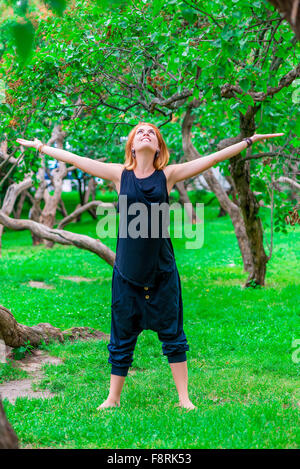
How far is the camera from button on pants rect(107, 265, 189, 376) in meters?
4.32

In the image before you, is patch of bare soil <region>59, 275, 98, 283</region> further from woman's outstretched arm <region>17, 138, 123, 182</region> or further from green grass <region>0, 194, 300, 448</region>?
woman's outstretched arm <region>17, 138, 123, 182</region>

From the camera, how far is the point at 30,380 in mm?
5637

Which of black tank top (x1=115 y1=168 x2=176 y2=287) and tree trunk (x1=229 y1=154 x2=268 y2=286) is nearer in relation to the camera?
black tank top (x1=115 y1=168 x2=176 y2=287)

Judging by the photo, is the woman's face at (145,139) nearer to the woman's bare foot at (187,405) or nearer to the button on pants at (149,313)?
the button on pants at (149,313)

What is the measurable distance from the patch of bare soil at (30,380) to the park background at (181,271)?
35 millimetres

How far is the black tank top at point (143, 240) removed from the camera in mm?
4266

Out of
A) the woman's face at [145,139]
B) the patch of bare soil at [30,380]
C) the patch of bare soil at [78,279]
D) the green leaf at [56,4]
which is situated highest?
the green leaf at [56,4]

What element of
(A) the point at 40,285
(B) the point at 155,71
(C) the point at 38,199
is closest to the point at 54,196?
(C) the point at 38,199

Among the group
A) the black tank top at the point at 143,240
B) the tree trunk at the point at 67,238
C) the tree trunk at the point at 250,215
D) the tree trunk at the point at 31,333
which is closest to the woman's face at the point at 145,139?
the black tank top at the point at 143,240

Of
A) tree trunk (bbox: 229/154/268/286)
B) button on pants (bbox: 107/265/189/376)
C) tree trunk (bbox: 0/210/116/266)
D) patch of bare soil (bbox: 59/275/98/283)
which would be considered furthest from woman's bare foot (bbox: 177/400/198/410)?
patch of bare soil (bbox: 59/275/98/283)

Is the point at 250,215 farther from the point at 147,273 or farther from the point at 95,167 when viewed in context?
the point at 147,273

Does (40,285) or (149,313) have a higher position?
(149,313)

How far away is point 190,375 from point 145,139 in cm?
249
